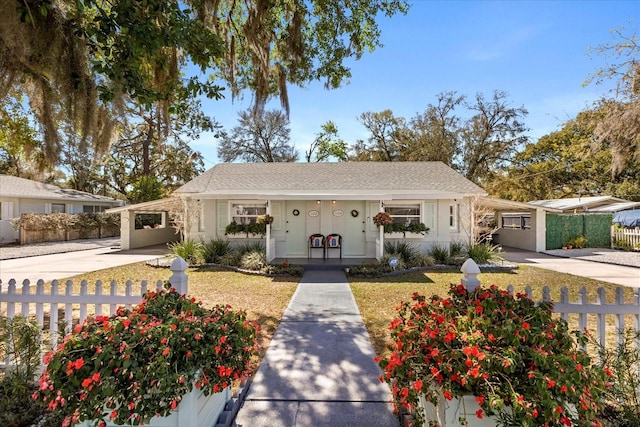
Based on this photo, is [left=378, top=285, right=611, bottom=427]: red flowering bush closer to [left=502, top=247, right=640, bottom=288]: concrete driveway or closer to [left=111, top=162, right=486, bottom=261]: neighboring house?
[left=502, top=247, right=640, bottom=288]: concrete driveway

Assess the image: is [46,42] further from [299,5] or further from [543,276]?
[543,276]

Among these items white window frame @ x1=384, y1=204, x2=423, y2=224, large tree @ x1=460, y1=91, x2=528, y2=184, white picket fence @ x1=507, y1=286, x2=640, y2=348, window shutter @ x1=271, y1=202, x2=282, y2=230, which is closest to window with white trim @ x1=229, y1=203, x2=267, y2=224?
window shutter @ x1=271, y1=202, x2=282, y2=230

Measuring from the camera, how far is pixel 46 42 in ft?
9.14

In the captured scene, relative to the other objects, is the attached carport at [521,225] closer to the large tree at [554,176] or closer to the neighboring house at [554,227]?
the neighboring house at [554,227]

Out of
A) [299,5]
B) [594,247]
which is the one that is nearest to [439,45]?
[299,5]

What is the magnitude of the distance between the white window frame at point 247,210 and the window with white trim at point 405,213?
5.17m

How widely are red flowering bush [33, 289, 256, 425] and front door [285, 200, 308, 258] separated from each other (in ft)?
31.5

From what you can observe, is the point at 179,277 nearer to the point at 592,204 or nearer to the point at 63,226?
the point at 63,226

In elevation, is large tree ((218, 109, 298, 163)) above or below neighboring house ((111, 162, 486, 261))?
above

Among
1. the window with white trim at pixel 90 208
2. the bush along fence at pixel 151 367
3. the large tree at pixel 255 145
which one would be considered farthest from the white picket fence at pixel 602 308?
the window with white trim at pixel 90 208

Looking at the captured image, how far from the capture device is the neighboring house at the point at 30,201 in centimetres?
1602

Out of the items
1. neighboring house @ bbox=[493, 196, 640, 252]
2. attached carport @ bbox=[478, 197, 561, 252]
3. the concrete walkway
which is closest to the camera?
the concrete walkway

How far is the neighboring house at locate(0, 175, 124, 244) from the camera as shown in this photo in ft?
52.5

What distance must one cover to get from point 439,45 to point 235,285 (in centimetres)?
836
